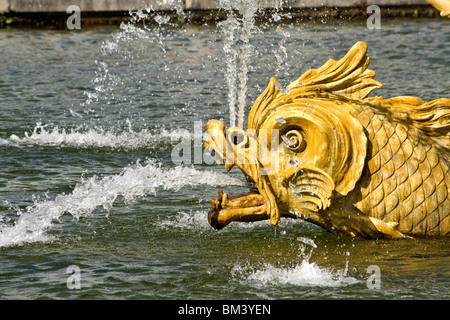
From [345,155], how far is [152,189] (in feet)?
8.01

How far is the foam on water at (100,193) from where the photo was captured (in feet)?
18.3

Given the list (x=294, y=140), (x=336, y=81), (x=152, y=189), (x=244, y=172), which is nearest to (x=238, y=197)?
(x=244, y=172)

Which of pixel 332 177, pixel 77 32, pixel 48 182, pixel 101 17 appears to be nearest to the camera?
pixel 332 177

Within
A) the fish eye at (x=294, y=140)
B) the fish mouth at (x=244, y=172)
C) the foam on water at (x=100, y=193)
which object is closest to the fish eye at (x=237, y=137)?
the fish mouth at (x=244, y=172)

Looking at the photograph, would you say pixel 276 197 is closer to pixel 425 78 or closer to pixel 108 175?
pixel 108 175

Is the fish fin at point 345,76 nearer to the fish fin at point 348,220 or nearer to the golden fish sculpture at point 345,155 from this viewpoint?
the golden fish sculpture at point 345,155

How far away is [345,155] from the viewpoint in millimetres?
4906

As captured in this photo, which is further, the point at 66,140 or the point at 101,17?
the point at 101,17

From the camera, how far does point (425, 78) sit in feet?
39.2

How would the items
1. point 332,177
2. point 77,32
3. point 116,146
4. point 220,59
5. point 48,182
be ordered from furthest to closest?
point 77,32
point 220,59
point 116,146
point 48,182
point 332,177

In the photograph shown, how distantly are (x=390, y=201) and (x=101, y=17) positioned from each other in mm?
Answer: 14446
